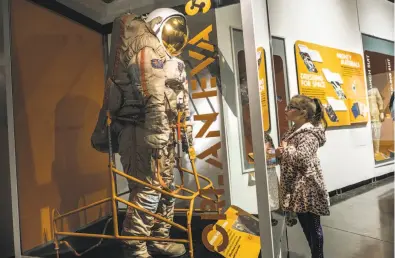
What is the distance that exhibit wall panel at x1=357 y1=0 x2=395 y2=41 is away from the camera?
6.83 ft

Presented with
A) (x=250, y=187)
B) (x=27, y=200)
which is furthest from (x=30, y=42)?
(x=250, y=187)

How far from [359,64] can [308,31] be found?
0.43m

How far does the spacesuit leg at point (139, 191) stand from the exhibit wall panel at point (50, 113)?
1.51ft

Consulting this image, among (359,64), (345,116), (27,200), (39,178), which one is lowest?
(27,200)

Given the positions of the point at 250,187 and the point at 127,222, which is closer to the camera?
the point at 250,187

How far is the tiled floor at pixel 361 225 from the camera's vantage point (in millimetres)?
2059

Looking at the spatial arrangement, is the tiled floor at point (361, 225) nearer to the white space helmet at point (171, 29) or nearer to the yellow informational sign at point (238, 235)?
the yellow informational sign at point (238, 235)

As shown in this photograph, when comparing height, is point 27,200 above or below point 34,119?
below

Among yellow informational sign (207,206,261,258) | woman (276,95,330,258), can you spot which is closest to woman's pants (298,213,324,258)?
woman (276,95,330,258)

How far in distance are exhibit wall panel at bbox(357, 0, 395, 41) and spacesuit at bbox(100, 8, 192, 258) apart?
1296mm

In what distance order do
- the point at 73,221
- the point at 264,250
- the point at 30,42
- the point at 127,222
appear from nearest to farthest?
the point at 264,250 < the point at 127,222 < the point at 73,221 < the point at 30,42

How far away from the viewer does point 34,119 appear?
7.27 ft

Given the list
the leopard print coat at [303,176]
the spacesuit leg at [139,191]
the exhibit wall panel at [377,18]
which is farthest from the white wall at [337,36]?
the spacesuit leg at [139,191]

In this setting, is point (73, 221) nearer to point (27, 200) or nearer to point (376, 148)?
point (27, 200)
